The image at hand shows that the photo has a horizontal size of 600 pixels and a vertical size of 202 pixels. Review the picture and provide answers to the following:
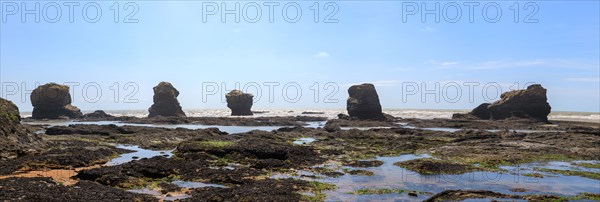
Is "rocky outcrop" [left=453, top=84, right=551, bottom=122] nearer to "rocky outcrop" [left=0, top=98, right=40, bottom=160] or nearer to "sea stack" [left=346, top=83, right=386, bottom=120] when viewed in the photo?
"sea stack" [left=346, top=83, right=386, bottom=120]

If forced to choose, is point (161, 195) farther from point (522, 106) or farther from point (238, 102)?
point (238, 102)

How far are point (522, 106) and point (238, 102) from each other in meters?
73.2

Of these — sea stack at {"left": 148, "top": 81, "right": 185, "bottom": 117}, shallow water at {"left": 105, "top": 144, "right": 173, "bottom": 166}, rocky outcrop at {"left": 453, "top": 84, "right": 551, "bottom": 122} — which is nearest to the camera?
shallow water at {"left": 105, "top": 144, "right": 173, "bottom": 166}

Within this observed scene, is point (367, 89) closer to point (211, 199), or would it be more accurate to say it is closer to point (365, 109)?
point (365, 109)

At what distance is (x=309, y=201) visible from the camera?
15.3m

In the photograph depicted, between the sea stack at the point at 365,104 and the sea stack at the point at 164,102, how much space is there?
47676 mm

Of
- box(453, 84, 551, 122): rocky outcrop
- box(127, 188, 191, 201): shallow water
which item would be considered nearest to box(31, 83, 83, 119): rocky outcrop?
box(127, 188, 191, 201): shallow water

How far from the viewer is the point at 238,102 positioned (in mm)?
112125

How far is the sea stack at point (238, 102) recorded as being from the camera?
112 metres

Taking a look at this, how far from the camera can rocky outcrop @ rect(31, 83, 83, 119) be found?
87062 mm

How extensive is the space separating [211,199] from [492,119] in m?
79.8

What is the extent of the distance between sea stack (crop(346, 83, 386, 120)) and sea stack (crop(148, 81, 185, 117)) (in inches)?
1877

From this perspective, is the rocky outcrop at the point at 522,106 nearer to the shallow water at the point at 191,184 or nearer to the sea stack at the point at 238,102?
the sea stack at the point at 238,102

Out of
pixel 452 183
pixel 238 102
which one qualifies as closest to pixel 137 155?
pixel 452 183
